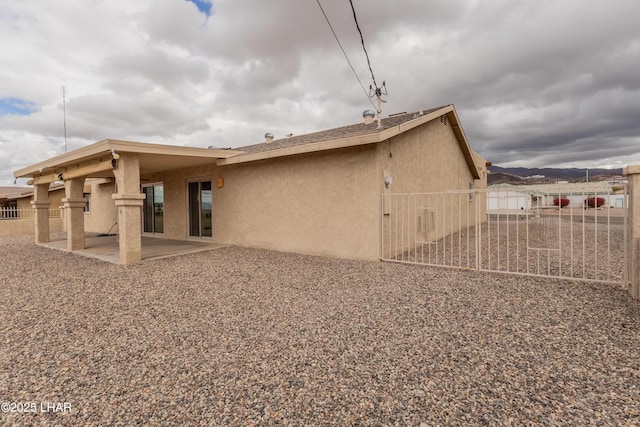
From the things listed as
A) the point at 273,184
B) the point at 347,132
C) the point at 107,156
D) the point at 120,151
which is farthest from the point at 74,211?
the point at 347,132

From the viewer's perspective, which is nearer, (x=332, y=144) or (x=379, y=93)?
(x=332, y=144)

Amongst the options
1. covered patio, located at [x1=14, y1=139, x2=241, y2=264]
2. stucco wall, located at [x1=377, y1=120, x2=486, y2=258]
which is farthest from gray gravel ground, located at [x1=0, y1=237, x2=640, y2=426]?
stucco wall, located at [x1=377, y1=120, x2=486, y2=258]

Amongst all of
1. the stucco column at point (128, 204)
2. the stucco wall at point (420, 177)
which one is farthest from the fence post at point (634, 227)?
the stucco column at point (128, 204)

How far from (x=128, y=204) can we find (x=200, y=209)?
4.00m

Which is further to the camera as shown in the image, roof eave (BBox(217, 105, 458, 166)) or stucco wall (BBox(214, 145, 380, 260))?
stucco wall (BBox(214, 145, 380, 260))

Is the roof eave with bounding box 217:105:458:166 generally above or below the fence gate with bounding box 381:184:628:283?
above

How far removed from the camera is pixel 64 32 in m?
8.12

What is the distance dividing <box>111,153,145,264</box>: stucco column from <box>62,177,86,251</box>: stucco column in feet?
11.1

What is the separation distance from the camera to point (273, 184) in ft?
29.3

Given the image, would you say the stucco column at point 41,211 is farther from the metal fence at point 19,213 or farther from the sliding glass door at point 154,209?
the metal fence at point 19,213

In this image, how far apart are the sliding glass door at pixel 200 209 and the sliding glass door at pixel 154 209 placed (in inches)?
80.7

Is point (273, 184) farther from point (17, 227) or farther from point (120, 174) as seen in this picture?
point (17, 227)

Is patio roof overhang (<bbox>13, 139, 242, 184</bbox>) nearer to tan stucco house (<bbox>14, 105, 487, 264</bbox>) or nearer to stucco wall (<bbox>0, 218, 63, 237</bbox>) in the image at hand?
tan stucco house (<bbox>14, 105, 487, 264</bbox>)

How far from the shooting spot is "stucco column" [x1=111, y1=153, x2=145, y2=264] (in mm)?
7027
